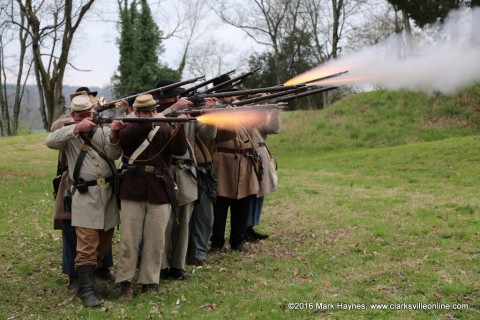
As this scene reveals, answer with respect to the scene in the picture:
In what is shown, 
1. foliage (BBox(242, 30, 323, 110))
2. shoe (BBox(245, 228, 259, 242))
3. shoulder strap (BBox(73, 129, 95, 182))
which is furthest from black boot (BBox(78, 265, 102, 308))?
foliage (BBox(242, 30, 323, 110))

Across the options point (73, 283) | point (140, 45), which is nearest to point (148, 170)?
point (73, 283)

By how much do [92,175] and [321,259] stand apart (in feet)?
10.7

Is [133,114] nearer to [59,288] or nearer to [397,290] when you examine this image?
[59,288]

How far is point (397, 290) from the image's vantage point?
6.33m

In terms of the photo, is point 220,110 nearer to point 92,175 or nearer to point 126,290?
point 92,175

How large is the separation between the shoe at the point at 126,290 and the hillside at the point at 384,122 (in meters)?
19.6

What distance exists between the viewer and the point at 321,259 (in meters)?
7.82

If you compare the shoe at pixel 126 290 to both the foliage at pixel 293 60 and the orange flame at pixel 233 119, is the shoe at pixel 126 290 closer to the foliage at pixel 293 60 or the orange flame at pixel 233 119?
the orange flame at pixel 233 119

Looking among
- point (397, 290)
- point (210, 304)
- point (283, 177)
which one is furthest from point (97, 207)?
point (283, 177)

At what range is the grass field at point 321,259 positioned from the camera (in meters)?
5.98

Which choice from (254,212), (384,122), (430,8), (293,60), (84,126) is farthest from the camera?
(293,60)

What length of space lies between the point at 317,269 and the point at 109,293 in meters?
2.57

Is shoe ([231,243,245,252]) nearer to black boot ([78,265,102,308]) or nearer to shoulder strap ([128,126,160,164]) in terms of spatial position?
black boot ([78,265,102,308])

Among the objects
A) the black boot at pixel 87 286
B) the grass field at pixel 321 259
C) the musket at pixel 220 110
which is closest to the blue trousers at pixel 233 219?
the grass field at pixel 321 259
